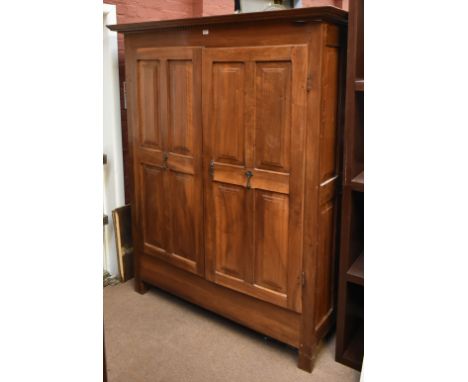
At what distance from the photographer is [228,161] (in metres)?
2.67

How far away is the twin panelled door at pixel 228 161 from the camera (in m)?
2.39

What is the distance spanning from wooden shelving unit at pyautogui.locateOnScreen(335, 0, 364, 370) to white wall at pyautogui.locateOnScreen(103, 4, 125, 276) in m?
1.85

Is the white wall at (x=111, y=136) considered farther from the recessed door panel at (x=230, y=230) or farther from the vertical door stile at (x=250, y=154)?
the vertical door stile at (x=250, y=154)

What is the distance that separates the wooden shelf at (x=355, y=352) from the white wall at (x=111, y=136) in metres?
1.94

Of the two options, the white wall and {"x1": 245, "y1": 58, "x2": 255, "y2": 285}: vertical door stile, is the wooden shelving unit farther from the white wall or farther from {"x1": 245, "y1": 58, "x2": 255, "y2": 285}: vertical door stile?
the white wall

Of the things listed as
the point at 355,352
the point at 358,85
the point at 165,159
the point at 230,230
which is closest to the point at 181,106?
the point at 165,159

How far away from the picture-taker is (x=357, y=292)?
2.64m

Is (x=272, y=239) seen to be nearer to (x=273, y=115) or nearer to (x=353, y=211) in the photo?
(x=353, y=211)

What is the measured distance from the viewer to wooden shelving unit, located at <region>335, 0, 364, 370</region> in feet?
7.38

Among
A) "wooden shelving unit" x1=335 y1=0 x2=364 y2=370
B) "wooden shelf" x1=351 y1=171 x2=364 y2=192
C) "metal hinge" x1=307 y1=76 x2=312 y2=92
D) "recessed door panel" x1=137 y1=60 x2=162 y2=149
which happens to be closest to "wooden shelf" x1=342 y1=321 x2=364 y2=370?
"wooden shelving unit" x1=335 y1=0 x2=364 y2=370
